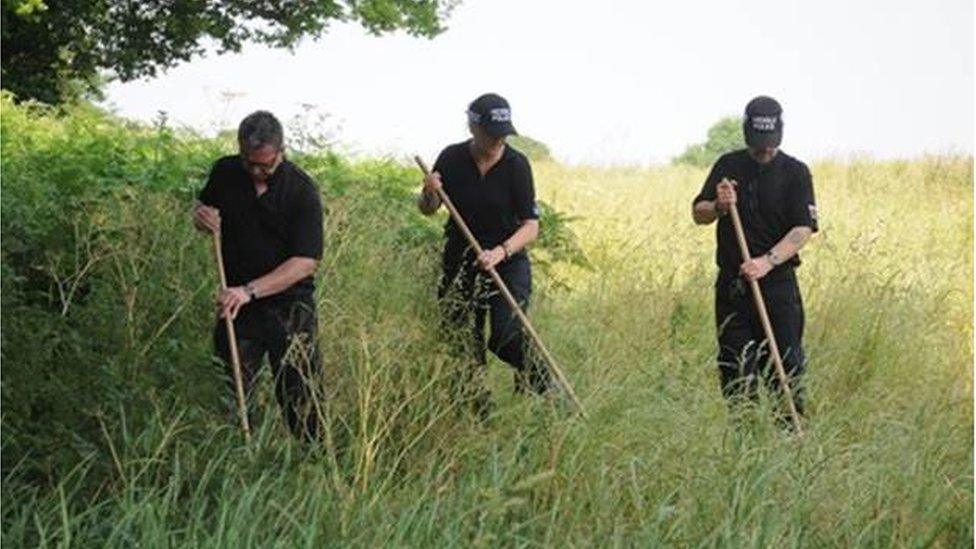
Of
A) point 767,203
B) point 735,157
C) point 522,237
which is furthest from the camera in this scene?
point 735,157

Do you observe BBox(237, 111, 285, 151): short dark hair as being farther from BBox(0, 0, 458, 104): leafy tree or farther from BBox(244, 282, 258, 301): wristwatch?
BBox(0, 0, 458, 104): leafy tree

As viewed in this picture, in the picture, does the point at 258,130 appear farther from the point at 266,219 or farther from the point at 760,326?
the point at 760,326

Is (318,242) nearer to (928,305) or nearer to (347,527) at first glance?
(347,527)

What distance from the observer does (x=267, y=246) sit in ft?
21.3

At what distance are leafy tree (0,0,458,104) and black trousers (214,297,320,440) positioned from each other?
1411 cm

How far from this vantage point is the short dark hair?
246 inches

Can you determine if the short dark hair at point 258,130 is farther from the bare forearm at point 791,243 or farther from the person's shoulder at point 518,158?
the bare forearm at point 791,243

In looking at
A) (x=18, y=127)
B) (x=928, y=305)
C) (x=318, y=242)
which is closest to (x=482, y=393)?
(x=318, y=242)

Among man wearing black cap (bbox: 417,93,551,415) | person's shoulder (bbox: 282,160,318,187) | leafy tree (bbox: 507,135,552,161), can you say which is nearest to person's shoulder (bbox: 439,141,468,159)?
man wearing black cap (bbox: 417,93,551,415)

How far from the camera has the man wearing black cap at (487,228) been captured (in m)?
7.20

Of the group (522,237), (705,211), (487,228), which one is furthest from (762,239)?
(487,228)

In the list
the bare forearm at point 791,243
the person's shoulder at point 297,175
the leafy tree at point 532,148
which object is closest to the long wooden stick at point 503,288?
the person's shoulder at point 297,175

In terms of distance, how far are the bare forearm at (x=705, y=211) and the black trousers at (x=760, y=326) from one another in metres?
0.29

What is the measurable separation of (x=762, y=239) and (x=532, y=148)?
51.6 feet
